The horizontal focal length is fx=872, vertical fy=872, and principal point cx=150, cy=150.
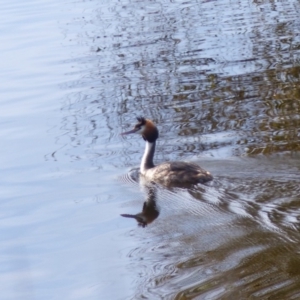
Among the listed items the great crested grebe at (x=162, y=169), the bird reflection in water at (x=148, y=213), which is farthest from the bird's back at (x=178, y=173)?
the bird reflection in water at (x=148, y=213)

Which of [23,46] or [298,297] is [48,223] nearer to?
[298,297]

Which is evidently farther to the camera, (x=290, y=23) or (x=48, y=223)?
(x=290, y=23)

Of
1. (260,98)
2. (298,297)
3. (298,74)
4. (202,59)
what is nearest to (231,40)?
(202,59)

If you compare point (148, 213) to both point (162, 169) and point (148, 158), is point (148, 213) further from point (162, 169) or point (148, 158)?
point (148, 158)

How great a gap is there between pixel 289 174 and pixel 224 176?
0.79 metres

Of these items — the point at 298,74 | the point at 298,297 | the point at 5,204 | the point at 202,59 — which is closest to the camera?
the point at 298,297

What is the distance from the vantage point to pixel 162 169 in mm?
10289

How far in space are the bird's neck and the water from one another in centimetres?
16

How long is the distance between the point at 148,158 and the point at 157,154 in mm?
599

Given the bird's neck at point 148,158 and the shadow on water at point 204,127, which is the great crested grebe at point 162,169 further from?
the shadow on water at point 204,127

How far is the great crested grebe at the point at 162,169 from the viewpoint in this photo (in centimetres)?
989

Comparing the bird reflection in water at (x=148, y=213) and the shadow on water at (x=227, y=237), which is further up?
the shadow on water at (x=227, y=237)

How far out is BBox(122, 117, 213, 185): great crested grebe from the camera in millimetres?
9891

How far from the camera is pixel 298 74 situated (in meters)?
13.8
